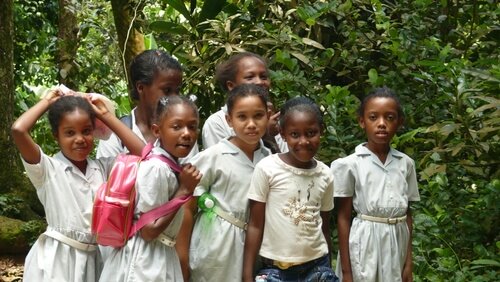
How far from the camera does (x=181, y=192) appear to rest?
3168 mm

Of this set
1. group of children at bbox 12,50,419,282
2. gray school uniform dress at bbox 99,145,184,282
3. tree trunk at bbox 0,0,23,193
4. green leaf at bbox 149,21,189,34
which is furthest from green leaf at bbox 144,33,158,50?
gray school uniform dress at bbox 99,145,184,282

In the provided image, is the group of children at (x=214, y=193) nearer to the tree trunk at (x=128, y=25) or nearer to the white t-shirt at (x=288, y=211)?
the white t-shirt at (x=288, y=211)

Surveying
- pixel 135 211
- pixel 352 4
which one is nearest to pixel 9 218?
pixel 352 4

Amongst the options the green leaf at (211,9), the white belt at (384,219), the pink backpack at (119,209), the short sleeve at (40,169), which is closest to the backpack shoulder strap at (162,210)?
the pink backpack at (119,209)

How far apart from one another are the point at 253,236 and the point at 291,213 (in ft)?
0.61

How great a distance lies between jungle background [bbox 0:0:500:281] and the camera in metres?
4.43

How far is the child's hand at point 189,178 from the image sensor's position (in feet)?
10.3

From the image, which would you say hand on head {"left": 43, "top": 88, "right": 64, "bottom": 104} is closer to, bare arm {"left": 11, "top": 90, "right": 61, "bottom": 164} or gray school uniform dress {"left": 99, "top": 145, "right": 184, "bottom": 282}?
bare arm {"left": 11, "top": 90, "right": 61, "bottom": 164}

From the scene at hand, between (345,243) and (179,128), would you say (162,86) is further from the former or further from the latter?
(345,243)

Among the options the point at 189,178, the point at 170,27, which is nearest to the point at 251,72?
the point at 189,178

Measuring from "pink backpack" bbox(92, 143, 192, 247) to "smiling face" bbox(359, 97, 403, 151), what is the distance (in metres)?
1.00

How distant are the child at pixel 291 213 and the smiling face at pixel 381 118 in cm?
37

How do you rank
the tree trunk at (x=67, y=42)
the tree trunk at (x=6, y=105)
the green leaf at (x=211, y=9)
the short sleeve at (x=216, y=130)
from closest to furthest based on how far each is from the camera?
the short sleeve at (x=216, y=130)
the green leaf at (x=211, y=9)
the tree trunk at (x=6, y=105)
the tree trunk at (x=67, y=42)

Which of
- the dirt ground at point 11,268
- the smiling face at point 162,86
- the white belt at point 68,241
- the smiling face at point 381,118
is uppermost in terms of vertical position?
the smiling face at point 162,86
